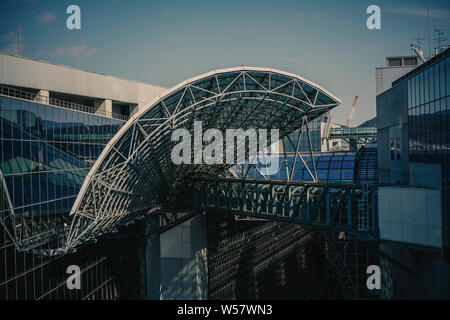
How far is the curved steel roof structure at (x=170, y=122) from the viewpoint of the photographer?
63.7 ft

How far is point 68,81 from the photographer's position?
92.3 feet

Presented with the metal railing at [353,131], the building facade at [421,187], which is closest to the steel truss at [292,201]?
the building facade at [421,187]

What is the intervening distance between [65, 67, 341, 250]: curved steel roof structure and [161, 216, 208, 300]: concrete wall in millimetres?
8885

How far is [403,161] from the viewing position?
21406 millimetres

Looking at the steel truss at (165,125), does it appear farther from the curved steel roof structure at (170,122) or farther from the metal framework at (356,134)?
the metal framework at (356,134)

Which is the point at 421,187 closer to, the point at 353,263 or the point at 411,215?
the point at 411,215

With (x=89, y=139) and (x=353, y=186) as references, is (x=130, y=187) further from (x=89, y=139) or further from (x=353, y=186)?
(x=353, y=186)

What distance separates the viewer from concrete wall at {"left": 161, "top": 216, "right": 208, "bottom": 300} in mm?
38188

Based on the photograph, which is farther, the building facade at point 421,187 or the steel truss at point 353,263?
the steel truss at point 353,263

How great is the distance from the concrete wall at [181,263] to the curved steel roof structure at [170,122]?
888 centimetres

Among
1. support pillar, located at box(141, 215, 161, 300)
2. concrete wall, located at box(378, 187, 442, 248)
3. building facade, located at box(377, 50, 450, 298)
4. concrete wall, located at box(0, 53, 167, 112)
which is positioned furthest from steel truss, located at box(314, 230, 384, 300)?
concrete wall, located at box(0, 53, 167, 112)

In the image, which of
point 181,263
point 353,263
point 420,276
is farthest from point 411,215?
point 181,263
